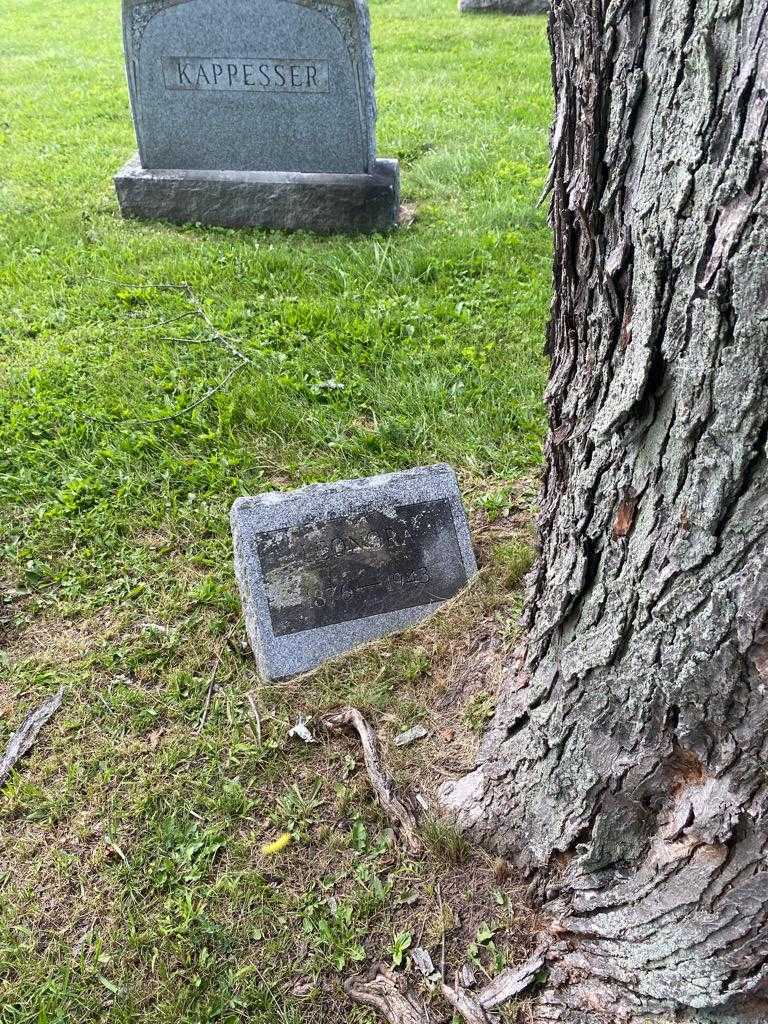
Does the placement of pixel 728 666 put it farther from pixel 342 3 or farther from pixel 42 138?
pixel 42 138

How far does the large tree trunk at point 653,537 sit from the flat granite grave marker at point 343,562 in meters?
0.77

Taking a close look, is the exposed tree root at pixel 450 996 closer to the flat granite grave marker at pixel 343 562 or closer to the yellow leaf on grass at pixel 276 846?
the yellow leaf on grass at pixel 276 846

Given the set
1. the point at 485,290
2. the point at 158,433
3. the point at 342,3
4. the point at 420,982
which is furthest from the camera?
the point at 342,3

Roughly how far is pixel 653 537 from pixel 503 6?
11096 millimetres

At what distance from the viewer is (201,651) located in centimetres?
274

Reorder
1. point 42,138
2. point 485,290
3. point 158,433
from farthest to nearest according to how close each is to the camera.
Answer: point 42,138
point 485,290
point 158,433

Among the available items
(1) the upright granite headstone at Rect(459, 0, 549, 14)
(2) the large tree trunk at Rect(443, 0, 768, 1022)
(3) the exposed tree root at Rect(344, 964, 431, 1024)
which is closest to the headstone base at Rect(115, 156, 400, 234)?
(2) the large tree trunk at Rect(443, 0, 768, 1022)

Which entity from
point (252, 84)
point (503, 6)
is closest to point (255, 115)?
point (252, 84)

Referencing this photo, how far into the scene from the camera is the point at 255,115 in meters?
5.34

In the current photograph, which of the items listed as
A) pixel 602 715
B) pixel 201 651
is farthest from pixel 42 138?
pixel 602 715

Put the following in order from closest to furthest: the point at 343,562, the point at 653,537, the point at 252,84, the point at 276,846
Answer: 1. the point at 653,537
2. the point at 276,846
3. the point at 343,562
4. the point at 252,84

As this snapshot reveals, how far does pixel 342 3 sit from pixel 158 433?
3.09m

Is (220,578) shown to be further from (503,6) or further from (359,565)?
(503,6)

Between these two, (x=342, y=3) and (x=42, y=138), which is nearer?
(x=342, y=3)
